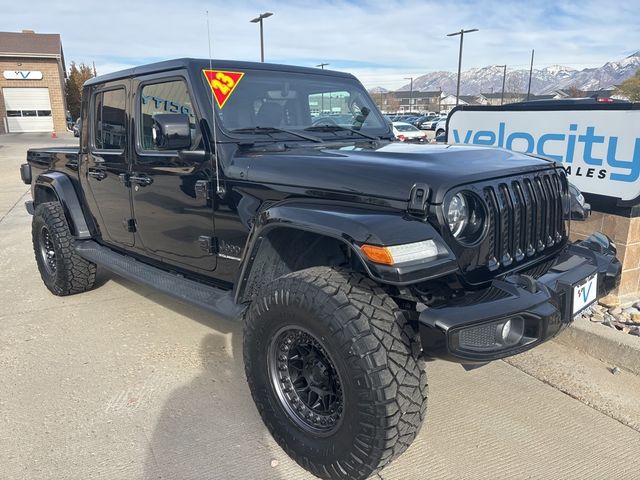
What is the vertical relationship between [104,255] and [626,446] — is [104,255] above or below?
above

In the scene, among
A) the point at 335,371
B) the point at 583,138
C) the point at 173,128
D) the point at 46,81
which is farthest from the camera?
the point at 46,81

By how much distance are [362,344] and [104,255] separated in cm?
286

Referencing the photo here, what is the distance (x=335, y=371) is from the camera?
223 cm

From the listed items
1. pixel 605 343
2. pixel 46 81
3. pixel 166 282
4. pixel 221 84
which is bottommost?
pixel 605 343

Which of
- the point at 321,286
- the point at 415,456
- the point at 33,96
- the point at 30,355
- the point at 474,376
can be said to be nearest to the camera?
the point at 321,286

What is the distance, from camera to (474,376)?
331 cm

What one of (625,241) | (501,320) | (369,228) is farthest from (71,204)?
(625,241)

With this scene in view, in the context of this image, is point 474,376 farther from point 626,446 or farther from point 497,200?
point 497,200

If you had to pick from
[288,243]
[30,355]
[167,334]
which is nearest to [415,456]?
[288,243]

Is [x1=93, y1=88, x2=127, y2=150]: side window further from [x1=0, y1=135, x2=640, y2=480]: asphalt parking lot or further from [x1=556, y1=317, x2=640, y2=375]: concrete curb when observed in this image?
[x1=556, y1=317, x2=640, y2=375]: concrete curb

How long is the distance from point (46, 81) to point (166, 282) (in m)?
40.6

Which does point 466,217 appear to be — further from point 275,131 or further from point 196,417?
point 196,417

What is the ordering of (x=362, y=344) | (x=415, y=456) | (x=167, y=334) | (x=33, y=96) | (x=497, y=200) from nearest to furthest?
(x=362, y=344), (x=497, y=200), (x=415, y=456), (x=167, y=334), (x=33, y=96)

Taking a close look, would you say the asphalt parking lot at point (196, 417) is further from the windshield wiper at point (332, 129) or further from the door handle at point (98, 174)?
the windshield wiper at point (332, 129)
